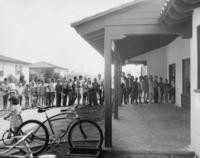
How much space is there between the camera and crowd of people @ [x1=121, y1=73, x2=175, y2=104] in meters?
14.6

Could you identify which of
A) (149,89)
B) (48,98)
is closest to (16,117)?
(48,98)

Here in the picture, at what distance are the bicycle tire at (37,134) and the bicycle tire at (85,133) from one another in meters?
0.52

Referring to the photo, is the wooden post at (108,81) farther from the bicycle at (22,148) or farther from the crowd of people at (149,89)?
the crowd of people at (149,89)

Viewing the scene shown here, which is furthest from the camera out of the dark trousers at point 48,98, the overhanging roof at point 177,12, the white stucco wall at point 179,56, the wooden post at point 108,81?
the dark trousers at point 48,98

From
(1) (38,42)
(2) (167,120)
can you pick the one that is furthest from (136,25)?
(1) (38,42)

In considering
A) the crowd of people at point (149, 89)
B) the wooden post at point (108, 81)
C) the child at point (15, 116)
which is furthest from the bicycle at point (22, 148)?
the crowd of people at point (149, 89)

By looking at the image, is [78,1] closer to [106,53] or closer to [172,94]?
[172,94]

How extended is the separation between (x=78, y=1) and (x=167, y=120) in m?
19.0

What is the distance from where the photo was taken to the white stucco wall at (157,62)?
17094 mm

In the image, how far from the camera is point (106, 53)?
585cm

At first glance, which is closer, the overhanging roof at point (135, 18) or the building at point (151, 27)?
the building at point (151, 27)

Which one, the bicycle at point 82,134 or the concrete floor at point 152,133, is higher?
the bicycle at point 82,134

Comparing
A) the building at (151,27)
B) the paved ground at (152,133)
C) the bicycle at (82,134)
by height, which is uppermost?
the building at (151,27)

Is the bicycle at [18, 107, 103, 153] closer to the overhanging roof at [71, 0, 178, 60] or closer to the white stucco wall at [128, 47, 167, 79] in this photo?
the overhanging roof at [71, 0, 178, 60]
